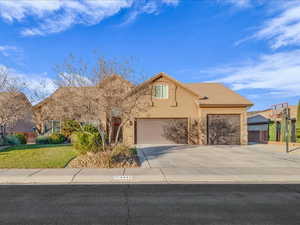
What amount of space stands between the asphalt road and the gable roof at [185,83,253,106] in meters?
14.4

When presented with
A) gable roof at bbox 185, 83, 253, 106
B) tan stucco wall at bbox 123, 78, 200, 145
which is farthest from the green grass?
gable roof at bbox 185, 83, 253, 106

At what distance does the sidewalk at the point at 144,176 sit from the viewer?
805cm

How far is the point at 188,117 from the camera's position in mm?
21594

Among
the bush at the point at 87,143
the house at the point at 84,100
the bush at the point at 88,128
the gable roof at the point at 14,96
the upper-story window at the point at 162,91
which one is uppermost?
the upper-story window at the point at 162,91

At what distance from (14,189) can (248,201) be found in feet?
24.1

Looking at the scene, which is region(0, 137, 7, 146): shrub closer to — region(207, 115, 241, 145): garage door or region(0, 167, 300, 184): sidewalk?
region(0, 167, 300, 184): sidewalk

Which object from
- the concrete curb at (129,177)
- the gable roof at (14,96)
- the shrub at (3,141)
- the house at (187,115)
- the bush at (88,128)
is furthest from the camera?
the house at (187,115)

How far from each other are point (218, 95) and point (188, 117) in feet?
14.8

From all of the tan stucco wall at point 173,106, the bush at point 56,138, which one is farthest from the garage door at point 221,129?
the bush at point 56,138

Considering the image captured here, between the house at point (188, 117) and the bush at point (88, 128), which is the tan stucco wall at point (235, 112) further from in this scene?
the bush at point (88, 128)

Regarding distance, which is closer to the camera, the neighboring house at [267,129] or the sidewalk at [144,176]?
the sidewalk at [144,176]

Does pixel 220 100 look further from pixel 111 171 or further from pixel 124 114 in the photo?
pixel 111 171

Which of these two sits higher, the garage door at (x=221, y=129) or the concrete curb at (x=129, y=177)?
the garage door at (x=221, y=129)

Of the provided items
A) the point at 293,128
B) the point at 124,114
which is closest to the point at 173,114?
the point at 124,114
